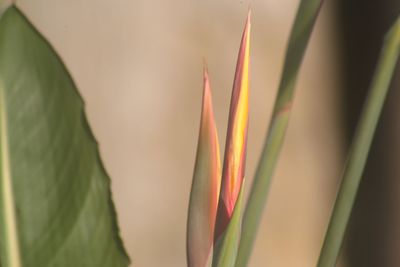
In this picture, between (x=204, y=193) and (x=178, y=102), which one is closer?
(x=204, y=193)

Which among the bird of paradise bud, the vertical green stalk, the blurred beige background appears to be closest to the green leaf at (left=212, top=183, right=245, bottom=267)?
the bird of paradise bud

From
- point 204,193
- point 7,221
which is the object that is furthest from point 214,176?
point 7,221

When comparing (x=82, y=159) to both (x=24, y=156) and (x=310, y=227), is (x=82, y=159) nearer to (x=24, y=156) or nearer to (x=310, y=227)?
(x=24, y=156)

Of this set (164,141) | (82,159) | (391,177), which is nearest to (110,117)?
(164,141)

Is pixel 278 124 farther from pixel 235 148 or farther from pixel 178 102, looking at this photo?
pixel 178 102

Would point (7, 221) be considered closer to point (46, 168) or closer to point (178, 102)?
point (46, 168)

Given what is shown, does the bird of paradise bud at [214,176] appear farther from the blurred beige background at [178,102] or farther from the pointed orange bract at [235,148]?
the blurred beige background at [178,102]

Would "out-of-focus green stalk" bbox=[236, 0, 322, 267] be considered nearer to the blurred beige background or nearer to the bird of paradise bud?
the bird of paradise bud
